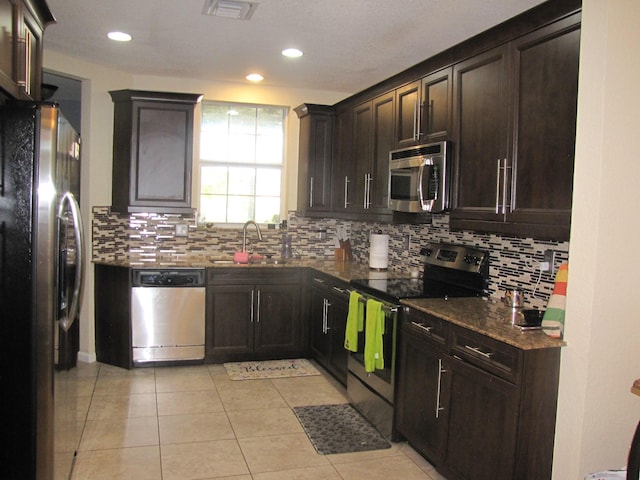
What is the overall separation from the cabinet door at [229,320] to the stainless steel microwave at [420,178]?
1690 mm

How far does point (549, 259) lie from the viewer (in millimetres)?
3018

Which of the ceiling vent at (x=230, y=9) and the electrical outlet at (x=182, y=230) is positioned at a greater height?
the ceiling vent at (x=230, y=9)

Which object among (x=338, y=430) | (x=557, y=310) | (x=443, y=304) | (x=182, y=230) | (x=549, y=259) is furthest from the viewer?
(x=182, y=230)

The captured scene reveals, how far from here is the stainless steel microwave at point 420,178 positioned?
333 cm

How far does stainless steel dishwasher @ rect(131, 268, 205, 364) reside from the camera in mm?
4711

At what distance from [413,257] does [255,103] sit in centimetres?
224

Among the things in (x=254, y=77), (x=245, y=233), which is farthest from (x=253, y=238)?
(x=254, y=77)

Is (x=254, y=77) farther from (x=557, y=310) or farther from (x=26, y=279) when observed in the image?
(x=557, y=310)

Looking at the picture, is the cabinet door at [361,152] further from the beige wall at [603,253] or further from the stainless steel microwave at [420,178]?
the beige wall at [603,253]

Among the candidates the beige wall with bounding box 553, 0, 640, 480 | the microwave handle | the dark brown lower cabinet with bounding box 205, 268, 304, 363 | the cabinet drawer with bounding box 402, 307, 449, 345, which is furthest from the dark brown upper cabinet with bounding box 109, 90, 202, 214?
the beige wall with bounding box 553, 0, 640, 480

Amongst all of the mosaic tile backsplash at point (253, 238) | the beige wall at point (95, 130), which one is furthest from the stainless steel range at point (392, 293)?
the beige wall at point (95, 130)

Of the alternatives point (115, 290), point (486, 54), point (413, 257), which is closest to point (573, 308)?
point (486, 54)

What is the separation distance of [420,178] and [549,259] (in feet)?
2.93

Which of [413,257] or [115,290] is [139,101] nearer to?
[115,290]
